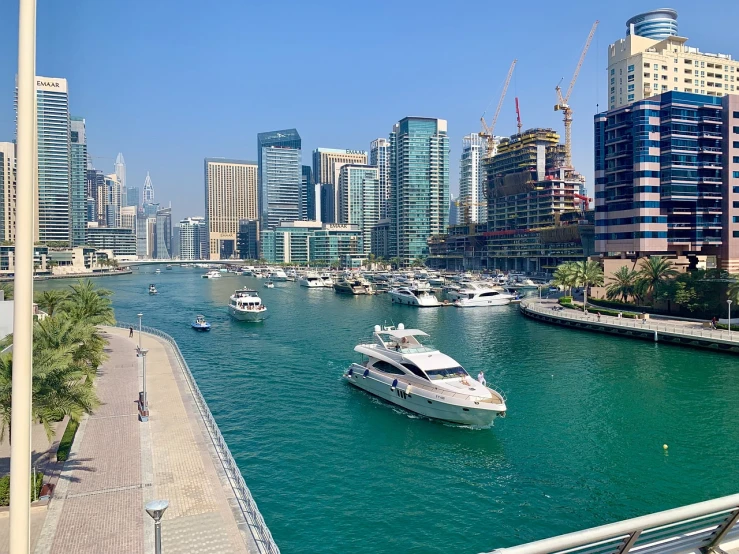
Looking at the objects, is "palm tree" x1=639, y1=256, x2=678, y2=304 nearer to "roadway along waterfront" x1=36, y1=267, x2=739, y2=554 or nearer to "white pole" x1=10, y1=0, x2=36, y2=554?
"roadway along waterfront" x1=36, y1=267, x2=739, y2=554

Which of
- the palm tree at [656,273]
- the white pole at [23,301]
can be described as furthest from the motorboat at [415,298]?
the white pole at [23,301]

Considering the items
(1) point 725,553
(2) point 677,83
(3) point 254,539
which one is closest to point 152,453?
(3) point 254,539

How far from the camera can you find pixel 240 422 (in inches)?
1401

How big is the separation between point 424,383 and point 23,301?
31.3 metres

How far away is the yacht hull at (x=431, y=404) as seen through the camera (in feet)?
109

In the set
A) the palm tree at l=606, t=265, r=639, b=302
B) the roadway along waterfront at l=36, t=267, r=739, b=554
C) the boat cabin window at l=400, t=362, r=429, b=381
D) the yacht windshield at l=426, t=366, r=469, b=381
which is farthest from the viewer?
the palm tree at l=606, t=265, r=639, b=302

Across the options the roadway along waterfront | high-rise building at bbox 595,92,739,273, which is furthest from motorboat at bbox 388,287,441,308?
the roadway along waterfront

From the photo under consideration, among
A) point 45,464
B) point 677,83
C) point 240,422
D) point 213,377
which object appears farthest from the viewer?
point 677,83

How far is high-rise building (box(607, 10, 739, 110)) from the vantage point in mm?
151000

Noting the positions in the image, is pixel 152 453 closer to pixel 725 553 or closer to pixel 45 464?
pixel 45 464

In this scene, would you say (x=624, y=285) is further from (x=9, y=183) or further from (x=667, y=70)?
(x=667, y=70)

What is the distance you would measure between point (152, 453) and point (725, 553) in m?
22.4

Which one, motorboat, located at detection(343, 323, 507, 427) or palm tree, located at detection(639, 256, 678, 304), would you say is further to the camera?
palm tree, located at detection(639, 256, 678, 304)

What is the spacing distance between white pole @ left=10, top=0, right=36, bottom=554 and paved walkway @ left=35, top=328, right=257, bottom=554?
39.7 feet
